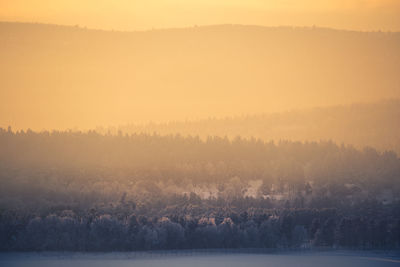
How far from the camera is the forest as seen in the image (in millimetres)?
117062

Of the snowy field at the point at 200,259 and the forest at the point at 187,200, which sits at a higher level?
the forest at the point at 187,200

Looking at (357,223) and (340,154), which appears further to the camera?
(340,154)

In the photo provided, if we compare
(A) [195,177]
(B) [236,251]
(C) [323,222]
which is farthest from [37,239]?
(A) [195,177]

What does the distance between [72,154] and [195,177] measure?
23906 millimetres

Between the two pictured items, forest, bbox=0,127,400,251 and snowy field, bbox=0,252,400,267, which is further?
forest, bbox=0,127,400,251

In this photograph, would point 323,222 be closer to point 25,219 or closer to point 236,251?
point 236,251

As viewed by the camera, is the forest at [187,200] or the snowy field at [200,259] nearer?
the snowy field at [200,259]

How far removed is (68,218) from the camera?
11731 centimetres

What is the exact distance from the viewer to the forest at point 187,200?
117062 mm

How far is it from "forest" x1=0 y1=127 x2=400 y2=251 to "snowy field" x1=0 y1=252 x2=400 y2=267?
1.59 meters

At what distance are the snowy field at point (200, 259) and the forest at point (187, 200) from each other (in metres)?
1.59

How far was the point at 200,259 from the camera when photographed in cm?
11600

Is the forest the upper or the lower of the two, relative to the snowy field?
upper

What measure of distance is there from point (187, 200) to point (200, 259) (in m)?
36.1
